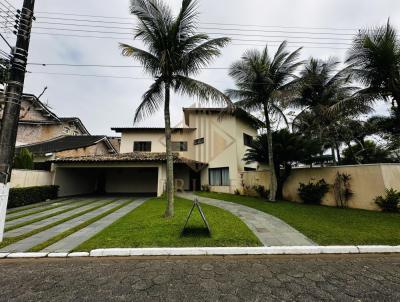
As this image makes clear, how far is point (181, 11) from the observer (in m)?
7.31

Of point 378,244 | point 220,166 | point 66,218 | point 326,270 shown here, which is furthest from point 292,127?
point 66,218

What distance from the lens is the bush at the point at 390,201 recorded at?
8883 millimetres

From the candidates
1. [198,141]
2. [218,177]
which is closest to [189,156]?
[198,141]

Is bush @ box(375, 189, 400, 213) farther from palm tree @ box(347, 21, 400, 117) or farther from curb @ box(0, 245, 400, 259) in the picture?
curb @ box(0, 245, 400, 259)

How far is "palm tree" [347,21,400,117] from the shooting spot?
27.1 feet

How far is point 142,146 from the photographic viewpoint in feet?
71.4

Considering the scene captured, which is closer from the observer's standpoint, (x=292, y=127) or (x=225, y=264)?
(x=225, y=264)

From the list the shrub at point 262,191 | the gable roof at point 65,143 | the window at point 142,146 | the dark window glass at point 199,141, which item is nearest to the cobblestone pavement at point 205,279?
the shrub at point 262,191

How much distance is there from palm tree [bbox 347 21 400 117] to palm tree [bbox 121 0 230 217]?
6.30 metres

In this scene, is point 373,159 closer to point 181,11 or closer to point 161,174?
point 161,174

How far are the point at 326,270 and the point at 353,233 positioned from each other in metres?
2.92

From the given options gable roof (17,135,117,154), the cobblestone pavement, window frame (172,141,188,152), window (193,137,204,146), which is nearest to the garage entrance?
gable roof (17,135,117,154)

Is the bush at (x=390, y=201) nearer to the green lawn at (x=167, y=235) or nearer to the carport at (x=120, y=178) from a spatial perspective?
the green lawn at (x=167, y=235)

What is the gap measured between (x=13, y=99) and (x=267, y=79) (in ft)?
38.9
